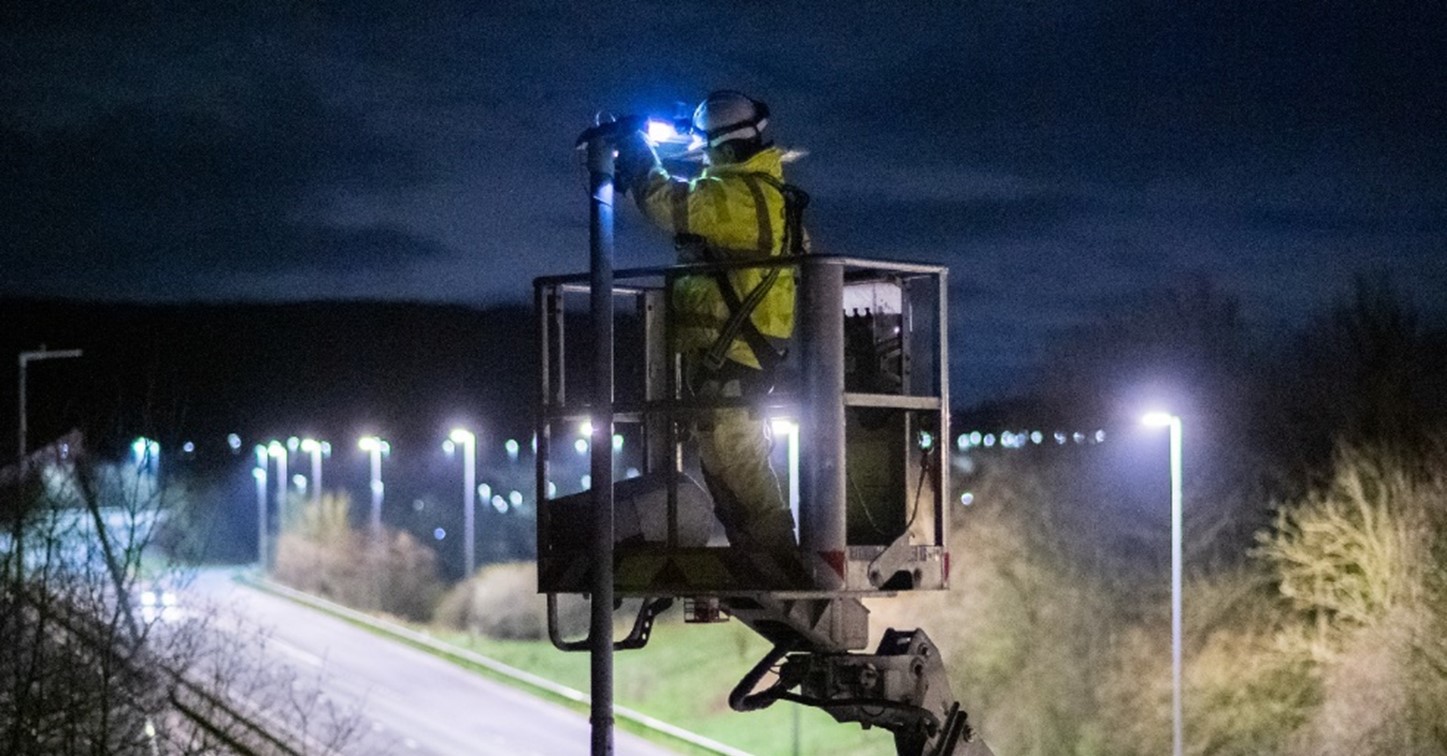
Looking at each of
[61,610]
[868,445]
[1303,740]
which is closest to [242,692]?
[61,610]

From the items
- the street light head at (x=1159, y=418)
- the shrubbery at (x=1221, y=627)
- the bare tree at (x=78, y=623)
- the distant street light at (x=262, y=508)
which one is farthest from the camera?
the distant street light at (x=262, y=508)

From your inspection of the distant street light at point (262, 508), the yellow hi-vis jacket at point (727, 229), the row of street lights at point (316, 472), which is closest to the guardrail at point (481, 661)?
the distant street light at point (262, 508)

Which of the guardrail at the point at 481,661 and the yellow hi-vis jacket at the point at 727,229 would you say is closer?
the yellow hi-vis jacket at the point at 727,229

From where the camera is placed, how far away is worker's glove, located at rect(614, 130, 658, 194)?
27.2 feet

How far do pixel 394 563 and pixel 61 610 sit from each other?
1688 inches

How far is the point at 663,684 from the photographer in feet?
167

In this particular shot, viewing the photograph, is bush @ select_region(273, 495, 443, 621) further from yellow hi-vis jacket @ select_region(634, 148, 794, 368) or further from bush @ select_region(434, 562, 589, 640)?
yellow hi-vis jacket @ select_region(634, 148, 794, 368)

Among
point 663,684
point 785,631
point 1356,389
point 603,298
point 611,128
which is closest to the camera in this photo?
point 603,298

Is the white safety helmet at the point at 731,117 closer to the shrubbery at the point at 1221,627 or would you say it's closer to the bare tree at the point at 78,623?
the bare tree at the point at 78,623

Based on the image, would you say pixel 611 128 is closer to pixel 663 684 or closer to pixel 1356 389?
pixel 1356 389

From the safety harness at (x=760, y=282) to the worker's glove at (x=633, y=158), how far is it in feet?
1.07

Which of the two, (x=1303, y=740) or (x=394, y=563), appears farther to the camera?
(x=394, y=563)

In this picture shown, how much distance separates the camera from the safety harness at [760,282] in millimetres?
8391

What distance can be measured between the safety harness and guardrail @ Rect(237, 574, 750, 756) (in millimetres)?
35755
